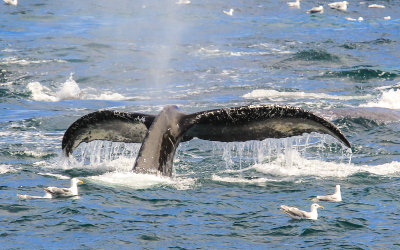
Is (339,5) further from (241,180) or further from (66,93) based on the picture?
(241,180)

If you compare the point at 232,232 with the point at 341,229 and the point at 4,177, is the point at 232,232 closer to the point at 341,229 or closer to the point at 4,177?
the point at 341,229

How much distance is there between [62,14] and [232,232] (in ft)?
138

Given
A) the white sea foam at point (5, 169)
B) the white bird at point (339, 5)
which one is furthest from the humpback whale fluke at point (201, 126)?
the white bird at point (339, 5)

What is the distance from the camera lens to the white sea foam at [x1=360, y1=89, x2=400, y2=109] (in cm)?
2201

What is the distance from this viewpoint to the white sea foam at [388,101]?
22014mm

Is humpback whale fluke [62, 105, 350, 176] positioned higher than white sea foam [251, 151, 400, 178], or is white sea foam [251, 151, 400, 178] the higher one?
humpback whale fluke [62, 105, 350, 176]

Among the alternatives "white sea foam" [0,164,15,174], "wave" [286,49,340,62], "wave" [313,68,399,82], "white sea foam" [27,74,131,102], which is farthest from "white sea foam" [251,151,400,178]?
"wave" [286,49,340,62]

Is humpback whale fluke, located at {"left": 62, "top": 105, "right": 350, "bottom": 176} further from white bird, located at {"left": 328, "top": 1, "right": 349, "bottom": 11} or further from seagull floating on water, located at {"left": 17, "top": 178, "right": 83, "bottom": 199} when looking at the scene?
white bird, located at {"left": 328, "top": 1, "right": 349, "bottom": 11}

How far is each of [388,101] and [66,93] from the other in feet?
31.1

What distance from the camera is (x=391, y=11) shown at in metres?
52.7

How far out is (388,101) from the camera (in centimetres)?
2248

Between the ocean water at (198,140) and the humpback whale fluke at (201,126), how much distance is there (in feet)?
1.30

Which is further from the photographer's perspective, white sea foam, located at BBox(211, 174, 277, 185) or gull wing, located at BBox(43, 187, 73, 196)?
white sea foam, located at BBox(211, 174, 277, 185)

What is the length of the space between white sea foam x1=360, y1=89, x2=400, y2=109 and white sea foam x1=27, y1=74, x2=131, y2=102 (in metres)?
7.39
